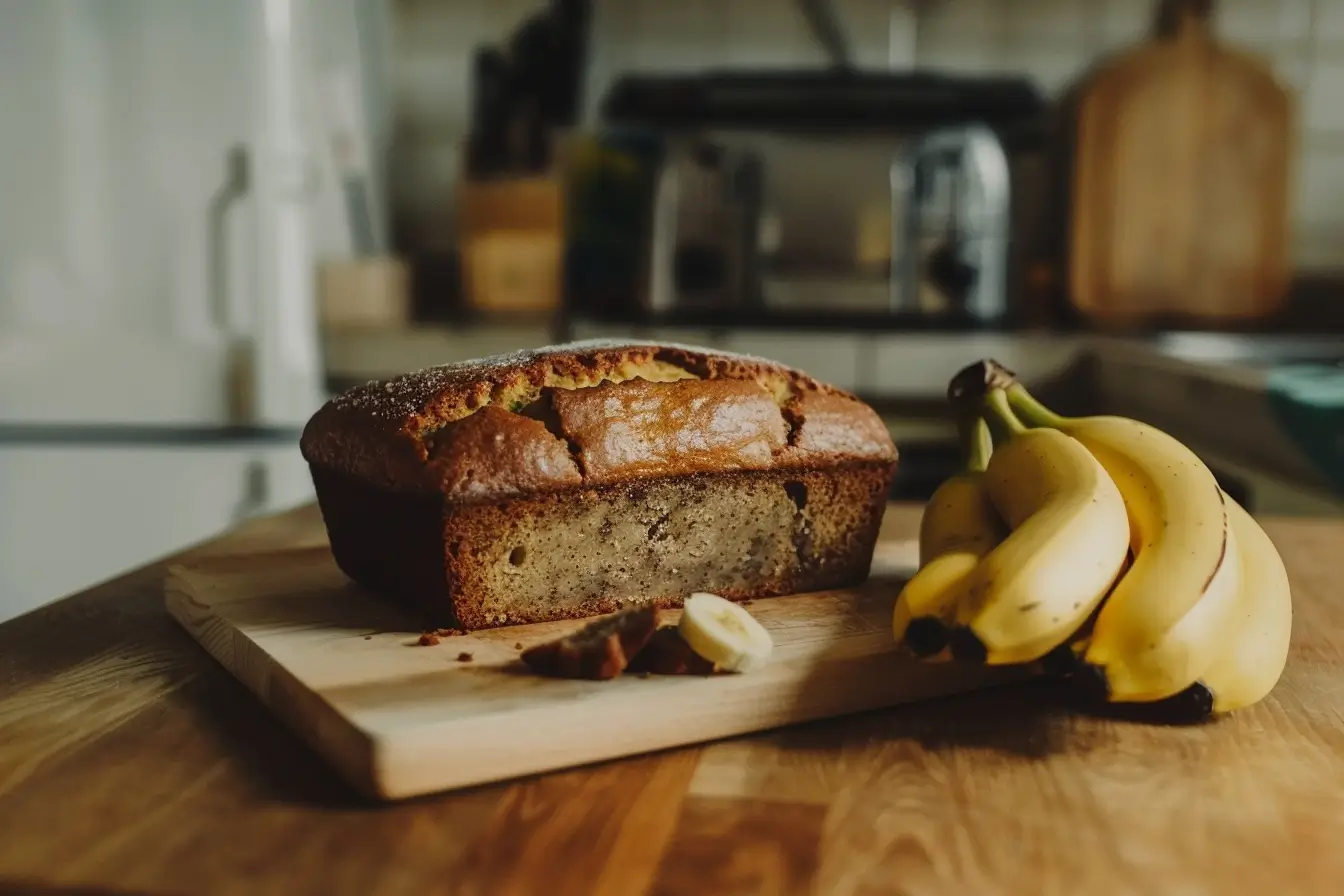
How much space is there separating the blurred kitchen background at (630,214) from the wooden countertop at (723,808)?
1.10 metres

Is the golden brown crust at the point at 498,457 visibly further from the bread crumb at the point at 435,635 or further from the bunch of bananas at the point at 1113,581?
the bunch of bananas at the point at 1113,581

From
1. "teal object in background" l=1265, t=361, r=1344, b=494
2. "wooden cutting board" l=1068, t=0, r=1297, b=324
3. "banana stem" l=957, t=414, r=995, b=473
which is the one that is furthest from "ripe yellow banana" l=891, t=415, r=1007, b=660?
"wooden cutting board" l=1068, t=0, r=1297, b=324

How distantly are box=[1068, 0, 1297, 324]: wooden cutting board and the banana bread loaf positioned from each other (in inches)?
68.1

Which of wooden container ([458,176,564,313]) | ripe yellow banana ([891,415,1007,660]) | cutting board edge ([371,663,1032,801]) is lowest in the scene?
cutting board edge ([371,663,1032,801])

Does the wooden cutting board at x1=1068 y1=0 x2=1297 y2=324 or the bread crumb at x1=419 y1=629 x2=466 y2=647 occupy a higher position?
the wooden cutting board at x1=1068 y1=0 x2=1297 y2=324

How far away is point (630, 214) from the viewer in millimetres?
2527

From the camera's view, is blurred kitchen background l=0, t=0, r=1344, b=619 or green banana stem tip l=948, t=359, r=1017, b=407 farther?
blurred kitchen background l=0, t=0, r=1344, b=619

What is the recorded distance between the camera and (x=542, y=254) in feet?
8.28

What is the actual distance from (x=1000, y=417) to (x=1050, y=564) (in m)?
0.23

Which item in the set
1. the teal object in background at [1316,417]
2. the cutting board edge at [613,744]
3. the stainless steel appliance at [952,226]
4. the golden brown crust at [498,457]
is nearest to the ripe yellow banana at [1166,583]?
the cutting board edge at [613,744]

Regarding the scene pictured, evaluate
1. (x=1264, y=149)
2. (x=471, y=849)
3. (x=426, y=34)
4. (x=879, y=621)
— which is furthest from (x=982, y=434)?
(x=426, y=34)

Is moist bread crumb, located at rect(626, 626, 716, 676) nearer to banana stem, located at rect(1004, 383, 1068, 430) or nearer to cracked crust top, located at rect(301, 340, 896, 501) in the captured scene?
cracked crust top, located at rect(301, 340, 896, 501)

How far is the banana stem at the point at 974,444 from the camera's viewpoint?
0.88 metres

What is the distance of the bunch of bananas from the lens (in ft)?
2.05
